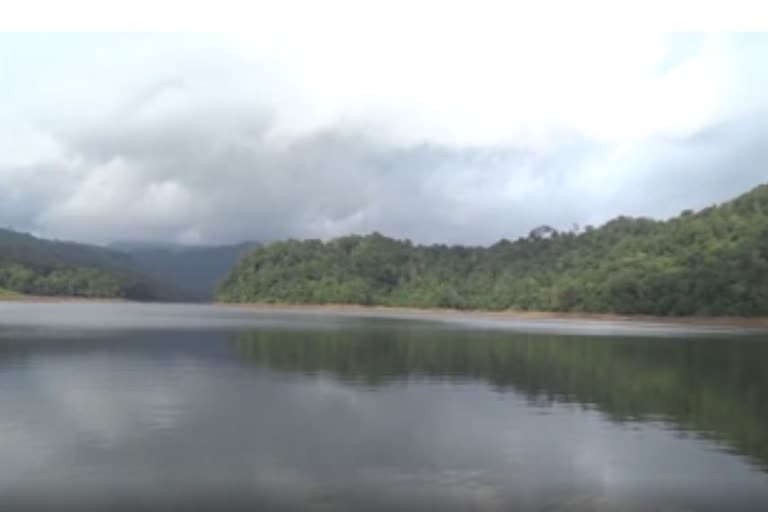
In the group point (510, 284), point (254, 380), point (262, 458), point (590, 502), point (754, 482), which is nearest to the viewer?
point (590, 502)

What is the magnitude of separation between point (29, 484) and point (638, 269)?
129 m

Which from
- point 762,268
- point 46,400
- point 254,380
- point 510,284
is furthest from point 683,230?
point 46,400

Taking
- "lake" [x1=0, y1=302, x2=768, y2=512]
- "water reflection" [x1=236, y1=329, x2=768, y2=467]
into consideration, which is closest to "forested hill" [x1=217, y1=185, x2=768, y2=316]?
"water reflection" [x1=236, y1=329, x2=768, y2=467]

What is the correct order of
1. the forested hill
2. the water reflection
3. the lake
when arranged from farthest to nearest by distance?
the forested hill, the water reflection, the lake

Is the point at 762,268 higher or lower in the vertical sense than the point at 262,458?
higher

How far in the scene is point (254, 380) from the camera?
35.8 meters

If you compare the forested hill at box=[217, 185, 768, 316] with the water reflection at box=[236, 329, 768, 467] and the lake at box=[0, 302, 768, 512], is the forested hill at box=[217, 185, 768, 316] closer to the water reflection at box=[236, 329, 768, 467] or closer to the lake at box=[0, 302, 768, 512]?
the water reflection at box=[236, 329, 768, 467]

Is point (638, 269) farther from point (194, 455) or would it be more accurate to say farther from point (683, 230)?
point (194, 455)

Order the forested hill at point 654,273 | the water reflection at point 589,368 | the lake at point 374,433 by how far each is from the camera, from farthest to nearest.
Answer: the forested hill at point 654,273 → the water reflection at point 589,368 → the lake at point 374,433

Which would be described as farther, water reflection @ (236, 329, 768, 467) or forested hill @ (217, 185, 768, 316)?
forested hill @ (217, 185, 768, 316)

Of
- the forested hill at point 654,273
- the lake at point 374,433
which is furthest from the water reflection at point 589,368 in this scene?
the forested hill at point 654,273

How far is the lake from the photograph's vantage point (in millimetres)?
16703

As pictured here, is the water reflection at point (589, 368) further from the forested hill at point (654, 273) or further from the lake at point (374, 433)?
the forested hill at point (654, 273)

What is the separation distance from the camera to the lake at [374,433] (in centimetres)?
1670
